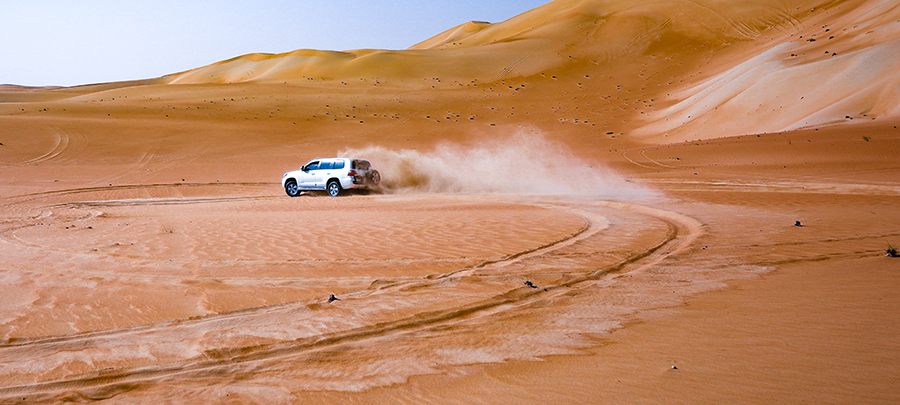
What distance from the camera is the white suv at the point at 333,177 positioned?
20641 millimetres

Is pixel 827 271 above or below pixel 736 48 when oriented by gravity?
below

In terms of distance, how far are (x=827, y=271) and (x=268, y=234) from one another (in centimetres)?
925

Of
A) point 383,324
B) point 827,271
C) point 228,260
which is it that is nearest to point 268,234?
point 228,260

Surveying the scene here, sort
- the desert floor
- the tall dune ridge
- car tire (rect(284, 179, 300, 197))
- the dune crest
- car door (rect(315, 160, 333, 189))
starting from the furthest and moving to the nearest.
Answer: the dune crest < car tire (rect(284, 179, 300, 197)) < car door (rect(315, 160, 333, 189)) < the tall dune ridge < the desert floor

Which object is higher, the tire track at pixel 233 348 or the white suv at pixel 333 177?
the white suv at pixel 333 177

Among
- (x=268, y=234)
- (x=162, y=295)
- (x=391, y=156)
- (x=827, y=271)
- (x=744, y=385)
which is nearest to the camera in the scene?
(x=744, y=385)

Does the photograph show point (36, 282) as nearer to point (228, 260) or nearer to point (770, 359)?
point (228, 260)

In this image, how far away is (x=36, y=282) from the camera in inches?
302

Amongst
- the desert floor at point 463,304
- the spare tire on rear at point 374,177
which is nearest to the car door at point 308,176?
the spare tire on rear at point 374,177

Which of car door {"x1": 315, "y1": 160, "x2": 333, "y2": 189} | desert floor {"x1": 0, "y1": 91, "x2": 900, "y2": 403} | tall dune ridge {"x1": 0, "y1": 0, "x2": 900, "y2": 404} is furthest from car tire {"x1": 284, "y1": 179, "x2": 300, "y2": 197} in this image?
desert floor {"x1": 0, "y1": 91, "x2": 900, "y2": 403}

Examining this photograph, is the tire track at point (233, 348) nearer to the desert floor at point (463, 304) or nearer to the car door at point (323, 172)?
the desert floor at point (463, 304)

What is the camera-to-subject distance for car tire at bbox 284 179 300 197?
844 inches

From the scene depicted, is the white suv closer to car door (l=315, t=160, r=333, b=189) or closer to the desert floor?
car door (l=315, t=160, r=333, b=189)

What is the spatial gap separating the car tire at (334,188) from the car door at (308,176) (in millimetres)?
617
